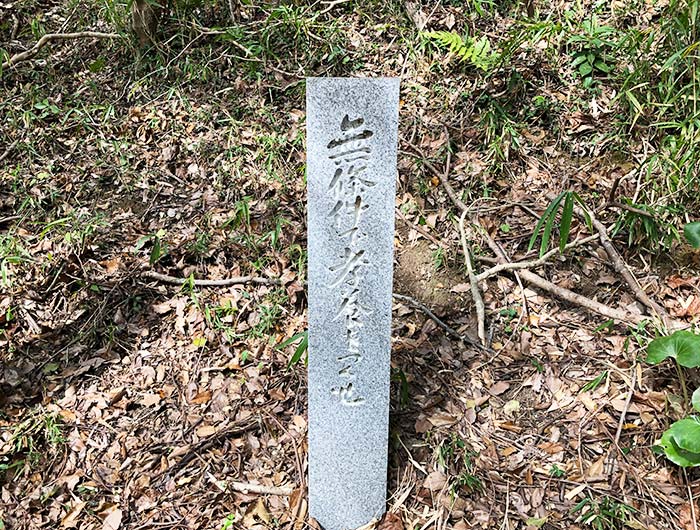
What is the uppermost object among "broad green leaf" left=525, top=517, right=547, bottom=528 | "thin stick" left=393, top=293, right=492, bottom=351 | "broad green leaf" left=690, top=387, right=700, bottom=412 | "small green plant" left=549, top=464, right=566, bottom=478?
"broad green leaf" left=690, top=387, right=700, bottom=412

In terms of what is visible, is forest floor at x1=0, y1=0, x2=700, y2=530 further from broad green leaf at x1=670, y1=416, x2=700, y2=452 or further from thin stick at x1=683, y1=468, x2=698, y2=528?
broad green leaf at x1=670, y1=416, x2=700, y2=452

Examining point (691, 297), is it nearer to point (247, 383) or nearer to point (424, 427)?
point (424, 427)

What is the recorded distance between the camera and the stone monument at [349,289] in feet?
6.39

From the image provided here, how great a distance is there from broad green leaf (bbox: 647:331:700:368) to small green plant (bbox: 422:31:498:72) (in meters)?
2.36

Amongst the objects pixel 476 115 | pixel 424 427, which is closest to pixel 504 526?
pixel 424 427

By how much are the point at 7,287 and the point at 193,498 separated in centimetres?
181

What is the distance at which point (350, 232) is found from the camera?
208 centimetres

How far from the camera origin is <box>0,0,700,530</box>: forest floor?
8.72ft

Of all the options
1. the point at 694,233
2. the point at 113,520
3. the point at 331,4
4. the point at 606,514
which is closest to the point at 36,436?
the point at 113,520

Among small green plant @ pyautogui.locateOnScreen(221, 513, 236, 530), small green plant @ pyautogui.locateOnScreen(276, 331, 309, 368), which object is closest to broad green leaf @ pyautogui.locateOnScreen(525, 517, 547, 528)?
small green plant @ pyautogui.locateOnScreen(276, 331, 309, 368)

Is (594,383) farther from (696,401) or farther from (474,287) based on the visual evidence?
(474,287)

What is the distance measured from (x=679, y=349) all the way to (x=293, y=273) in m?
2.08

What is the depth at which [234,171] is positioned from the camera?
414 cm

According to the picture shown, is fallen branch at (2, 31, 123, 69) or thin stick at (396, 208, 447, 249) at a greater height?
fallen branch at (2, 31, 123, 69)
